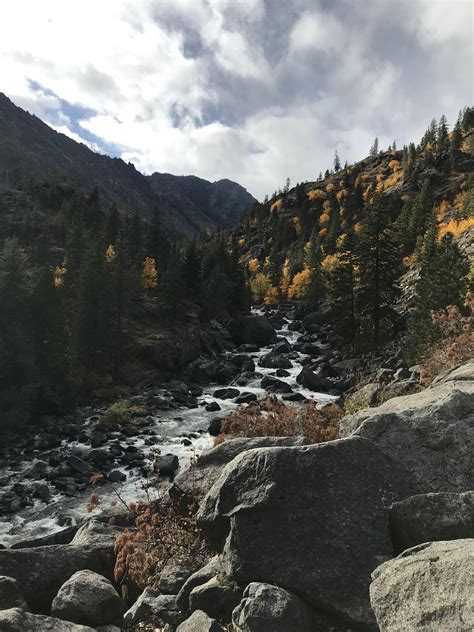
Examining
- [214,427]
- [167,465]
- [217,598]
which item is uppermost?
[217,598]

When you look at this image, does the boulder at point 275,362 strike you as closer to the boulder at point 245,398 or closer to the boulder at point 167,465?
the boulder at point 245,398

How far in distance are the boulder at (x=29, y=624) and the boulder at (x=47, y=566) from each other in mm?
2551

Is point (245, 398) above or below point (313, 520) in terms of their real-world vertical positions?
below

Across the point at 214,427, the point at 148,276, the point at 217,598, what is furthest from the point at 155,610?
the point at 148,276

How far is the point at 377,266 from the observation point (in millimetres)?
43719

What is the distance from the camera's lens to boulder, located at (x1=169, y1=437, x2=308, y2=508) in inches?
343

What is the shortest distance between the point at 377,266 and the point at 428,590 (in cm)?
4287

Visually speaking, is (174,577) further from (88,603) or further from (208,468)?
(208,468)

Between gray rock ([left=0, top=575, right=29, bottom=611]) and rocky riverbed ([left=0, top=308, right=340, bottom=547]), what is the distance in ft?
9.51

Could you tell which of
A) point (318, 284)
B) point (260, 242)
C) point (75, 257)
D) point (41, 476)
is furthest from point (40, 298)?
point (260, 242)

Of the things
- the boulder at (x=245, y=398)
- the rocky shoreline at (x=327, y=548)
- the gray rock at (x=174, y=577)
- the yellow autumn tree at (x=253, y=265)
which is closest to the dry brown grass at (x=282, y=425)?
the rocky shoreline at (x=327, y=548)

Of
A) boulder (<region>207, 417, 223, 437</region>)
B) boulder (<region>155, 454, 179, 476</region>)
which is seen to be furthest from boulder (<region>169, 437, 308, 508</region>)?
boulder (<region>207, 417, 223, 437</region>)

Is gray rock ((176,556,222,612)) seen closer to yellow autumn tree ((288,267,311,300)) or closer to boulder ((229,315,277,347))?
boulder ((229,315,277,347))

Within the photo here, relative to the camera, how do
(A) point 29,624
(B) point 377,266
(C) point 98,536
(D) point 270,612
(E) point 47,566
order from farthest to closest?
(B) point 377,266 → (C) point 98,536 → (E) point 47,566 → (A) point 29,624 → (D) point 270,612
